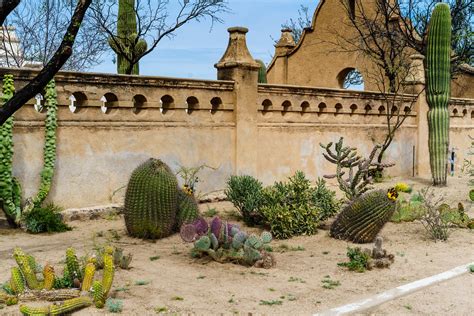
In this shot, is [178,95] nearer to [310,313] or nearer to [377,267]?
[377,267]

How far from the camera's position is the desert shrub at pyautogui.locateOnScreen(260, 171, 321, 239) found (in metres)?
8.34

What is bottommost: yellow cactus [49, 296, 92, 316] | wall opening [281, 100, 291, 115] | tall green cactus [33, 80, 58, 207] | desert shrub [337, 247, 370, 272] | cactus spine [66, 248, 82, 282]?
yellow cactus [49, 296, 92, 316]

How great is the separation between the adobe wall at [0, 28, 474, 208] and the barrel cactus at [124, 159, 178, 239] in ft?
6.12

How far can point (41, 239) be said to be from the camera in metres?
8.16

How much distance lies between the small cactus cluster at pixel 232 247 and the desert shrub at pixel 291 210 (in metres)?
1.42

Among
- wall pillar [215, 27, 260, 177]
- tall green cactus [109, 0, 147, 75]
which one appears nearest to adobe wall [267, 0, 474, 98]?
tall green cactus [109, 0, 147, 75]

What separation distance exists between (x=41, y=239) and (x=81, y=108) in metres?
2.39

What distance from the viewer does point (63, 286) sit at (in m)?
5.57

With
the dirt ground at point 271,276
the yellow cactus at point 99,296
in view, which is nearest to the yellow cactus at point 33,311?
the dirt ground at point 271,276

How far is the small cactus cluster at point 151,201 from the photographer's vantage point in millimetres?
7910

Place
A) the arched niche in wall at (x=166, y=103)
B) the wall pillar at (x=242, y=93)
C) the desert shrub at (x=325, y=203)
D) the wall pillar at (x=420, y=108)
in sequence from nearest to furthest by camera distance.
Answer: the desert shrub at (x=325, y=203)
the arched niche in wall at (x=166, y=103)
the wall pillar at (x=242, y=93)
the wall pillar at (x=420, y=108)

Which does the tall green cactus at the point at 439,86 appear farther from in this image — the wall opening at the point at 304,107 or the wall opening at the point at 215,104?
the wall opening at the point at 215,104

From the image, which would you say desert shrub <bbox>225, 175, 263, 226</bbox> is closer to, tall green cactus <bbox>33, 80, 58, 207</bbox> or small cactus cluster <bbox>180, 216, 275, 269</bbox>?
small cactus cluster <bbox>180, 216, 275, 269</bbox>

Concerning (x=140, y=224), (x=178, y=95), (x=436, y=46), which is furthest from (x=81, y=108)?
(x=436, y=46)
